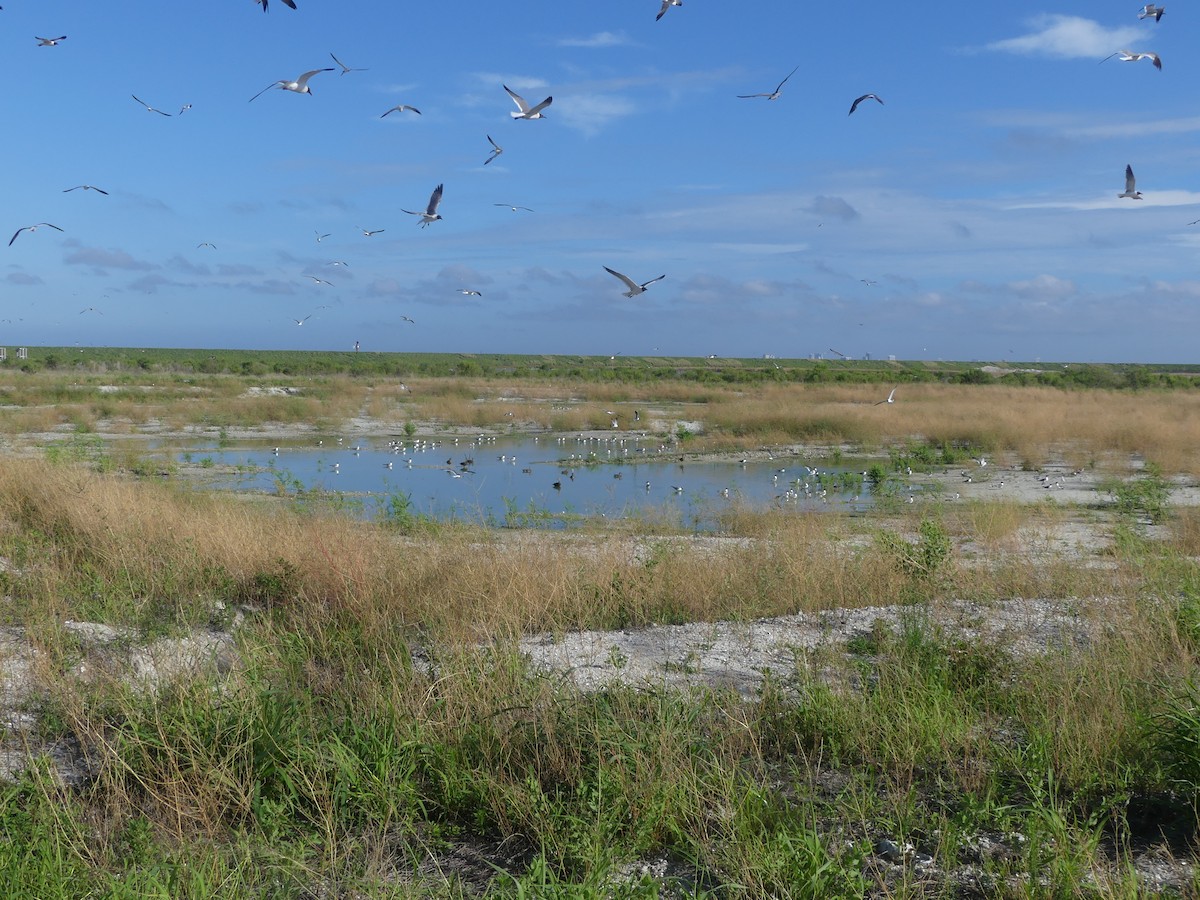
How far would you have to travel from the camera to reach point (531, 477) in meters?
22.1

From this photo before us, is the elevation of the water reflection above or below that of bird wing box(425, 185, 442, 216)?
below

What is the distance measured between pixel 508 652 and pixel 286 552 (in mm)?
3760

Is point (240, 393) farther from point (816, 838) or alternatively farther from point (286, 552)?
point (816, 838)

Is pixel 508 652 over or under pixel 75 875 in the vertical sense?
over

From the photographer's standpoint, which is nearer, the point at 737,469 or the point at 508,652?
the point at 508,652

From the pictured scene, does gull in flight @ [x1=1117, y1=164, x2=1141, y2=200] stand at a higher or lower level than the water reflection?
higher

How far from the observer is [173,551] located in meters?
9.12

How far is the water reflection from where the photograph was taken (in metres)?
16.4

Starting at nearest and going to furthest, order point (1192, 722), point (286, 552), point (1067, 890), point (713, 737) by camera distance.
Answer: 1. point (1067, 890)
2. point (1192, 722)
3. point (713, 737)
4. point (286, 552)

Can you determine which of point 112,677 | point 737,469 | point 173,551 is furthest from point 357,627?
point 737,469

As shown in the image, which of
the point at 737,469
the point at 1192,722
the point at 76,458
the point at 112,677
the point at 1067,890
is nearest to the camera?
the point at 1067,890

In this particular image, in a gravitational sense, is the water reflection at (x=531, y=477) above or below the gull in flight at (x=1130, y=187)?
below

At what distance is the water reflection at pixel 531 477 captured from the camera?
1641 centimetres

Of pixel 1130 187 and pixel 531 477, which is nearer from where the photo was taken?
pixel 1130 187
